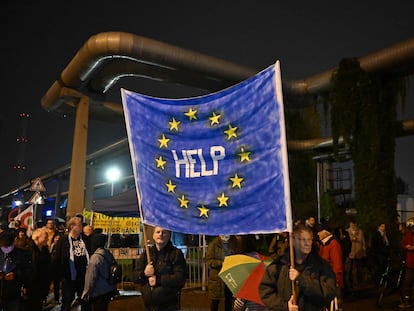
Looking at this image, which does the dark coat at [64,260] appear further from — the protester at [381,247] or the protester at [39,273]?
the protester at [381,247]

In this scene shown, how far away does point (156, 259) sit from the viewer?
5289mm

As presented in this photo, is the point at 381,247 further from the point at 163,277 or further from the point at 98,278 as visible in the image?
the point at 163,277

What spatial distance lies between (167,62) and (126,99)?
37.9ft

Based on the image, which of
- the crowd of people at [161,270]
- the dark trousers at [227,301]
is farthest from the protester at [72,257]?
the dark trousers at [227,301]

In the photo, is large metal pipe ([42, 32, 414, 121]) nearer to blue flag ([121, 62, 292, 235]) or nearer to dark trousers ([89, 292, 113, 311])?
dark trousers ([89, 292, 113, 311])

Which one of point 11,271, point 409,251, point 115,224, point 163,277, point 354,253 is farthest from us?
point 115,224

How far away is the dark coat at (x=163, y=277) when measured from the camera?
5.13m

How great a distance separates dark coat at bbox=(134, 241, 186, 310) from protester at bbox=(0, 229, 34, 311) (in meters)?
2.38

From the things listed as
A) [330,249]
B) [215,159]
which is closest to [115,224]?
[330,249]

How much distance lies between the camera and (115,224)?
1705 cm

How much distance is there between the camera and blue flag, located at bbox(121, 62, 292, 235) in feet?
13.9

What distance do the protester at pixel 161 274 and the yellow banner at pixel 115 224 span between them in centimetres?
1169

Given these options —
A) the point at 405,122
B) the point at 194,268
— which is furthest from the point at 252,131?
the point at 405,122

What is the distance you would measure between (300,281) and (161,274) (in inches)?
68.3
